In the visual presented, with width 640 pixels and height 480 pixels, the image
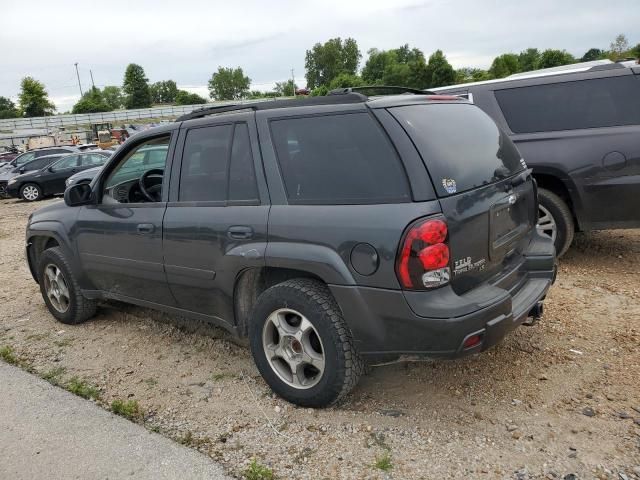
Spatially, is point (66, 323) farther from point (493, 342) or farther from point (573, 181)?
point (573, 181)

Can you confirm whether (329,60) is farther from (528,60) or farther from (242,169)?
(242,169)

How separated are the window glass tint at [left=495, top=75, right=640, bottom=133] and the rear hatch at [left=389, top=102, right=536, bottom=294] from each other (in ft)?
6.76

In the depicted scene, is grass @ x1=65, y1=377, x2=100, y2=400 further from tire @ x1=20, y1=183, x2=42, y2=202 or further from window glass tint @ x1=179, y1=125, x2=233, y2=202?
tire @ x1=20, y1=183, x2=42, y2=202

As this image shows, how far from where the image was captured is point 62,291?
495cm

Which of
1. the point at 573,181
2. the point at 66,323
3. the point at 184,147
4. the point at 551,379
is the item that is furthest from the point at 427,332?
the point at 66,323

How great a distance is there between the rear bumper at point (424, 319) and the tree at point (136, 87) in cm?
12596

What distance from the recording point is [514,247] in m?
3.31

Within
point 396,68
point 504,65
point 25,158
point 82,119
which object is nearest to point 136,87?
point 82,119

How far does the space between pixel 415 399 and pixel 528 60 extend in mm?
87261

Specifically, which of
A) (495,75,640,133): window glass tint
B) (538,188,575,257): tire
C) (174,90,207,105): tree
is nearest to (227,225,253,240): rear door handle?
(538,188,575,257): tire

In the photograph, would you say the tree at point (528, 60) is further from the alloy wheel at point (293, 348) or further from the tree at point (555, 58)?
the alloy wheel at point (293, 348)

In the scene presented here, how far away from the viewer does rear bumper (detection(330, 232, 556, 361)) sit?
8.80 ft

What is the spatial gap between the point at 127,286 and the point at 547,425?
311cm

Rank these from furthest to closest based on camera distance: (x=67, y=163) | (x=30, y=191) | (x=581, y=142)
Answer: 1. (x=67, y=163)
2. (x=30, y=191)
3. (x=581, y=142)
